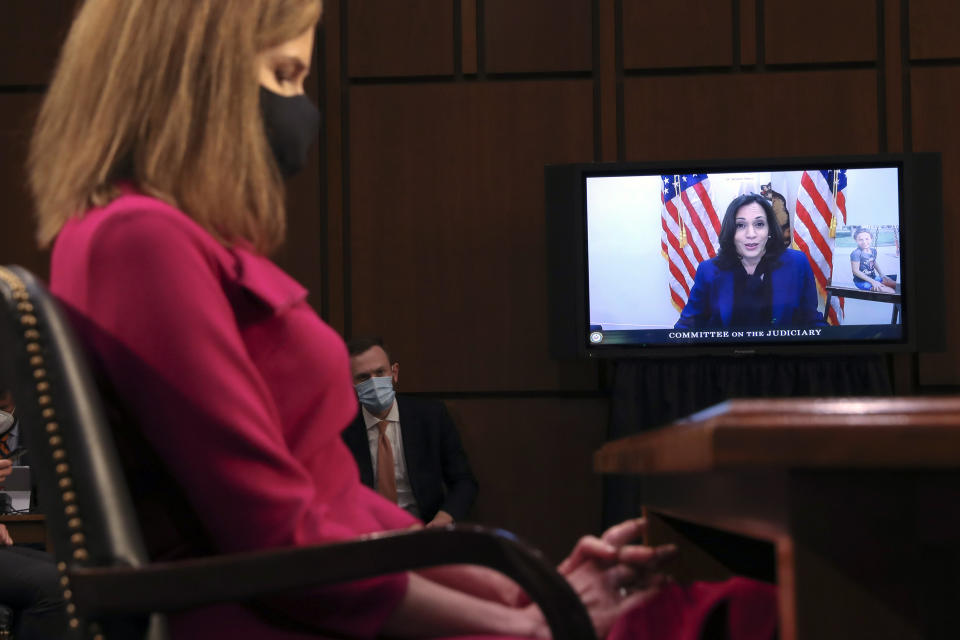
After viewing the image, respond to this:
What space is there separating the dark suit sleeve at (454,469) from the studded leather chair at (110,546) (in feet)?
11.3

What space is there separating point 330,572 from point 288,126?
0.48m

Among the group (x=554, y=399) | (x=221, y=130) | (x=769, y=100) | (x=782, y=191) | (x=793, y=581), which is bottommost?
(x=554, y=399)

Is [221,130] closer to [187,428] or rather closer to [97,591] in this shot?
[187,428]

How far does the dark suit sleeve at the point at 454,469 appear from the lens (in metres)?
4.23

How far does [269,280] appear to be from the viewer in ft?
2.99

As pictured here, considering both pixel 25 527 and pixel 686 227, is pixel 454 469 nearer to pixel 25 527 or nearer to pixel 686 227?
pixel 686 227

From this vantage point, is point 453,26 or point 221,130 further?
point 453,26

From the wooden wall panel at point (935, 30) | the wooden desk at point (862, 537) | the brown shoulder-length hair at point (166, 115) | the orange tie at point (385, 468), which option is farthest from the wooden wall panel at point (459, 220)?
the wooden desk at point (862, 537)

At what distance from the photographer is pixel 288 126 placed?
1.05m

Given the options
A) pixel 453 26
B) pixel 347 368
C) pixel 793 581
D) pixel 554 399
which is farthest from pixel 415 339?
pixel 793 581

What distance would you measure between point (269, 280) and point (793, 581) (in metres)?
0.54

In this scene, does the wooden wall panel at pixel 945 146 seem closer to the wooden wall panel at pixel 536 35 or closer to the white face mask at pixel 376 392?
the wooden wall panel at pixel 536 35

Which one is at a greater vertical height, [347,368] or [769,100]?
[769,100]

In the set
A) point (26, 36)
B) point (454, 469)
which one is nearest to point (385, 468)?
point (454, 469)
